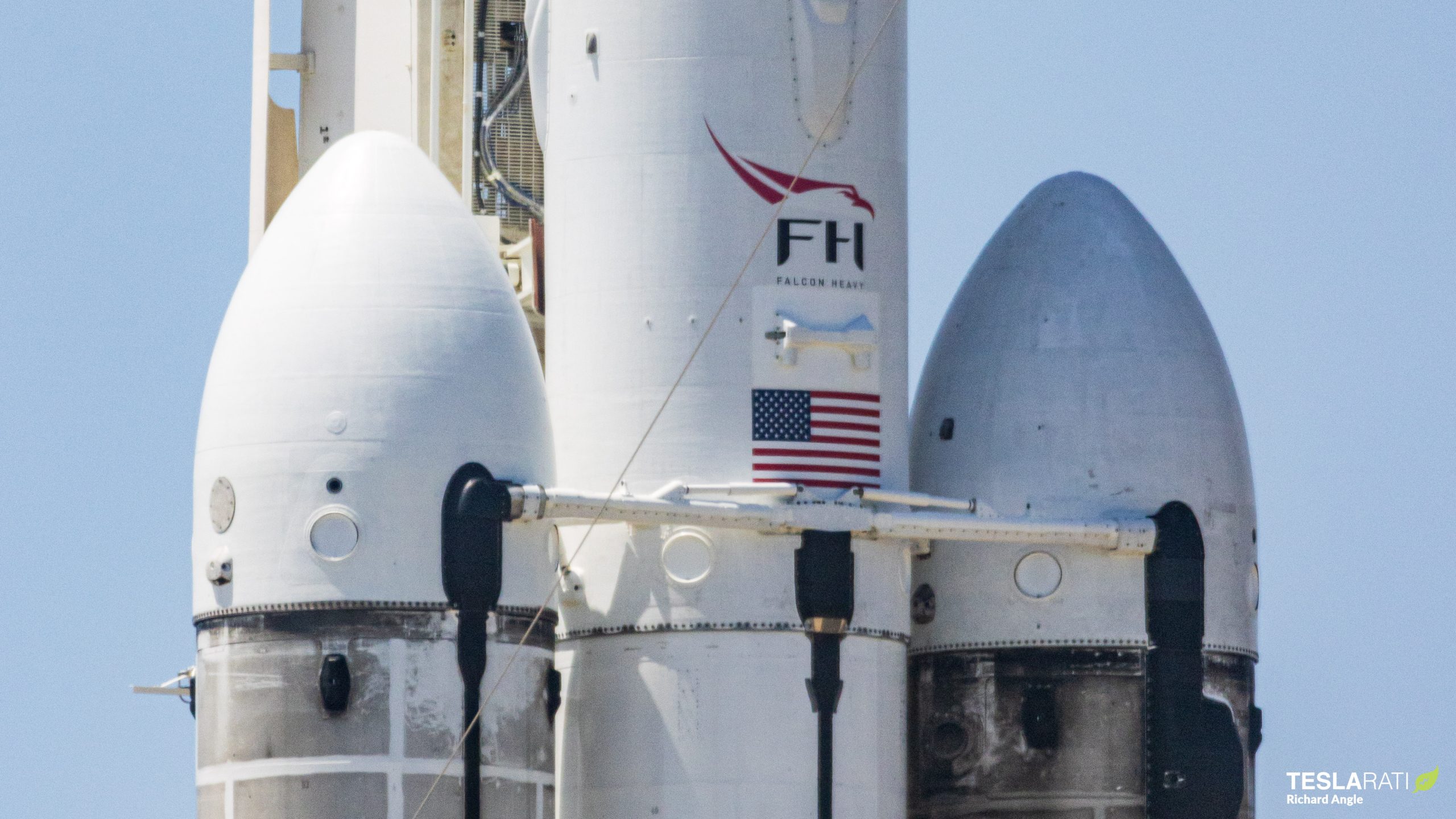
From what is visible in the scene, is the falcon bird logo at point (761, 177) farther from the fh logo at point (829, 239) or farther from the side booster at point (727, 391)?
the fh logo at point (829, 239)

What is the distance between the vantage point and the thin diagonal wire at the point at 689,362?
50.1 meters

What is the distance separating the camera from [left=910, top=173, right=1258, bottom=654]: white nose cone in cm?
5478

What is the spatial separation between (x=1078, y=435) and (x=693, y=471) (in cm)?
611

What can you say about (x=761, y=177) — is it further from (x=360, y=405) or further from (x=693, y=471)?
(x=360, y=405)

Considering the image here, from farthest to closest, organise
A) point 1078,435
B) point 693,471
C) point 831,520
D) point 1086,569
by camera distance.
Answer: point 1078,435, point 1086,569, point 693,471, point 831,520

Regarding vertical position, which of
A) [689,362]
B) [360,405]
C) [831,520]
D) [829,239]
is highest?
[829,239]

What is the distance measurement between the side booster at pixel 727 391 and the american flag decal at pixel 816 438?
0.03m

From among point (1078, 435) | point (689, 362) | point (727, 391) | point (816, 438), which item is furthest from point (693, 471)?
point (1078, 435)

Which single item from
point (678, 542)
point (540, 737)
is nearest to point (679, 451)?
point (678, 542)

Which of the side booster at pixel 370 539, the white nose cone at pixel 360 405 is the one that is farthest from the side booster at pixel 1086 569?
the white nose cone at pixel 360 405

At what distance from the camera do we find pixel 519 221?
57625 millimetres

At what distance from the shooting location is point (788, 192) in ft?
174

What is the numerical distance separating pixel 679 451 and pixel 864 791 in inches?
207

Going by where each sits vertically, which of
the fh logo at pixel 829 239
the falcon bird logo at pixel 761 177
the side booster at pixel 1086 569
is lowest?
the side booster at pixel 1086 569
